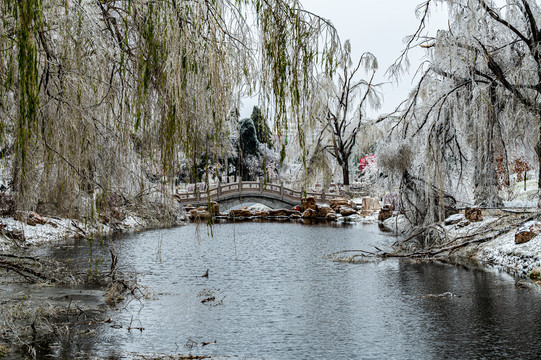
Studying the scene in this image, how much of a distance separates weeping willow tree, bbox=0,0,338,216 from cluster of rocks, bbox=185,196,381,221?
69.9ft

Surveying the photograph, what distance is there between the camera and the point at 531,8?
399 inches

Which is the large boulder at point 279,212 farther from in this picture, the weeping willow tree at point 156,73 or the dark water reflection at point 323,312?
the weeping willow tree at point 156,73

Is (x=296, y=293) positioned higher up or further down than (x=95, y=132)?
further down

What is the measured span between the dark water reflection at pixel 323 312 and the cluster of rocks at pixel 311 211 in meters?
14.1

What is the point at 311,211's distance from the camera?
27094 millimetres

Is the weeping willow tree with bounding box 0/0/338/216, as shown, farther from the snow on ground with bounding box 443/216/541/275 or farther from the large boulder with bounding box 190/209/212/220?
the snow on ground with bounding box 443/216/541/275

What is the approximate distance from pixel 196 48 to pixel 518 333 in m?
5.19

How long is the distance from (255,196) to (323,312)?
2113 centimetres

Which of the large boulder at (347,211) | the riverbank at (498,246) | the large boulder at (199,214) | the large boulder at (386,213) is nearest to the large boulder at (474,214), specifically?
the riverbank at (498,246)

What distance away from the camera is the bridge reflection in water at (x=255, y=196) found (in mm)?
27875

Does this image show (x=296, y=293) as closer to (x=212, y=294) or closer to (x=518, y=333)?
(x=212, y=294)

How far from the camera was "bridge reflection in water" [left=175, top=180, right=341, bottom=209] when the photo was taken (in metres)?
27.9

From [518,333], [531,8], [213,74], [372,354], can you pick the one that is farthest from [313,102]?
[531,8]

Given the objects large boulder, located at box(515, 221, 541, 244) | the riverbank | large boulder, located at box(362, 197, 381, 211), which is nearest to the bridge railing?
large boulder, located at box(362, 197, 381, 211)
